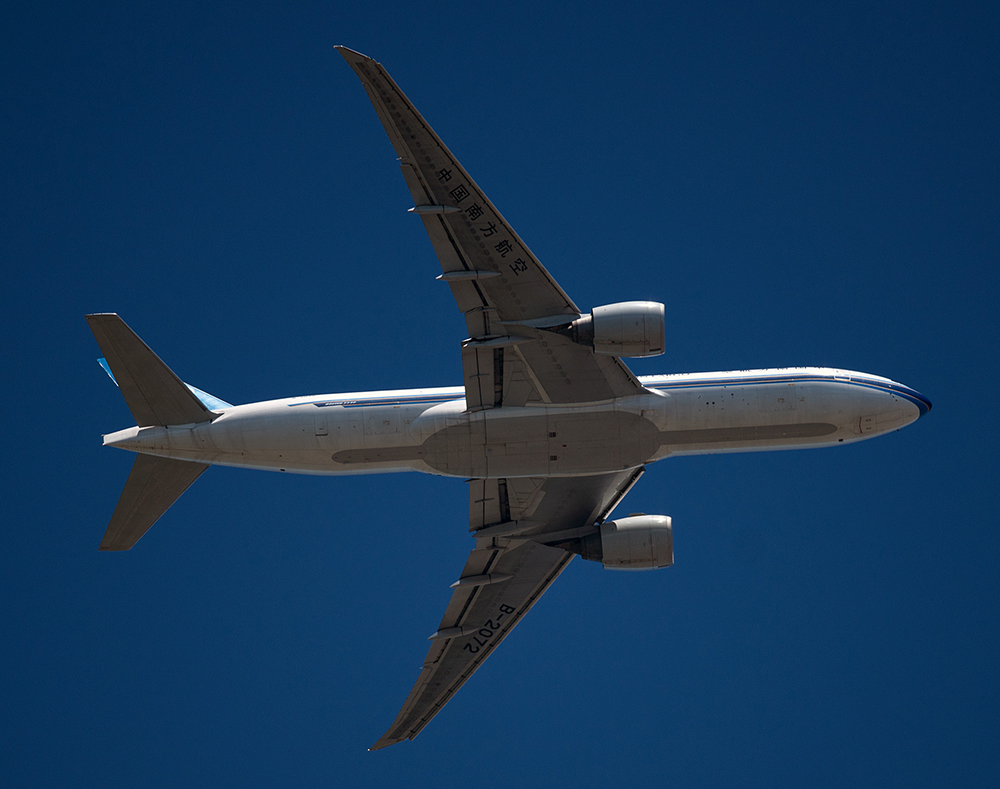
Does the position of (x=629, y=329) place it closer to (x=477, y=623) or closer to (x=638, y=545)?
(x=638, y=545)

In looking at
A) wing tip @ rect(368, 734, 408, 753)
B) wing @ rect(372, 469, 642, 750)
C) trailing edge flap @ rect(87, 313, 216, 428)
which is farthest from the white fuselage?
wing tip @ rect(368, 734, 408, 753)

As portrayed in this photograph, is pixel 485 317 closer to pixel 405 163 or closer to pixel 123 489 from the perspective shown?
pixel 405 163

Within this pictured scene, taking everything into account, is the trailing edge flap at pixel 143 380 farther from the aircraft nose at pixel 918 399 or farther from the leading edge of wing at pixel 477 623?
the aircraft nose at pixel 918 399

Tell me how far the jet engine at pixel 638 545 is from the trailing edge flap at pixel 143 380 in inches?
611

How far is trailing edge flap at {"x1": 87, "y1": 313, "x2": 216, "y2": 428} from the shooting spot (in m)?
34.5

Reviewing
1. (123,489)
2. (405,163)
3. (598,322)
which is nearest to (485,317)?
(598,322)

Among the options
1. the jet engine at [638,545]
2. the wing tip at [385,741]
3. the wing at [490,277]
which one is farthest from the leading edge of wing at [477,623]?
the wing at [490,277]

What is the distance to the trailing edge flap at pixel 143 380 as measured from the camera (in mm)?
34469

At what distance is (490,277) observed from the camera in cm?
3238

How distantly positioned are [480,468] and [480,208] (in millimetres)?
9755

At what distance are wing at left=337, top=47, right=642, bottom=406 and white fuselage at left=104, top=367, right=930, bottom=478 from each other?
3.25 ft

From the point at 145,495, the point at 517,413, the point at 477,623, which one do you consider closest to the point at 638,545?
the point at 517,413

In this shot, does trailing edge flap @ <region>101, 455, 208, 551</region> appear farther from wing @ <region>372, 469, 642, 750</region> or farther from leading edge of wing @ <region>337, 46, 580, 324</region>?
leading edge of wing @ <region>337, 46, 580, 324</region>

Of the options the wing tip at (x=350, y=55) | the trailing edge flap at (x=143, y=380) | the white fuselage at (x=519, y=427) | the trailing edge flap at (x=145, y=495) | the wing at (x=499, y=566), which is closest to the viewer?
the wing tip at (x=350, y=55)
